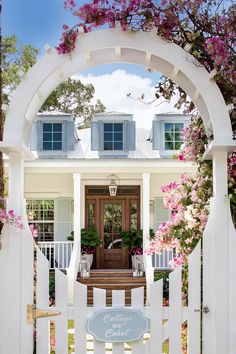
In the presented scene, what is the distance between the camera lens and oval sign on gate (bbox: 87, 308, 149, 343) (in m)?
3.51

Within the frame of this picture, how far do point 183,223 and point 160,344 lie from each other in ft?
3.78

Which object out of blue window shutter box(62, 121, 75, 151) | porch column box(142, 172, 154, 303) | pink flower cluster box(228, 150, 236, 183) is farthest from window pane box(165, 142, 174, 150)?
pink flower cluster box(228, 150, 236, 183)

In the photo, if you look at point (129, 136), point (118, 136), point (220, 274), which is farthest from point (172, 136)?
point (220, 274)

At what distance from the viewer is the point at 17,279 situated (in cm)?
354

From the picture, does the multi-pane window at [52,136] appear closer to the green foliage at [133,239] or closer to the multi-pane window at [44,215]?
the multi-pane window at [44,215]

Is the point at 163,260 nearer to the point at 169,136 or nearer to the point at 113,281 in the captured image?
the point at 113,281

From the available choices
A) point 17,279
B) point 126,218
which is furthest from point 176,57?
point 126,218

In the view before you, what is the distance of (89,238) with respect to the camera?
1352 cm

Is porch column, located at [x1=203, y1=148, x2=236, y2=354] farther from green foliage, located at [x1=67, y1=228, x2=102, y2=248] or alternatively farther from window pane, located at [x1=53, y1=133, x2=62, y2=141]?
window pane, located at [x1=53, y1=133, x2=62, y2=141]

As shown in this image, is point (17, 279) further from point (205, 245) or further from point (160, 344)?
point (205, 245)

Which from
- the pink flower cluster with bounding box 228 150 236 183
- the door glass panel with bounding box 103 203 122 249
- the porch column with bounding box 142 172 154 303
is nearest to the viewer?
the pink flower cluster with bounding box 228 150 236 183

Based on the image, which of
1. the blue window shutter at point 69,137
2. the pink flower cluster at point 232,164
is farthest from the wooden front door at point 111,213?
the pink flower cluster at point 232,164

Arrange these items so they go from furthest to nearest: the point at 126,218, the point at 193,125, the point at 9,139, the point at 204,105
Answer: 1. the point at 126,218
2. the point at 193,125
3. the point at 204,105
4. the point at 9,139

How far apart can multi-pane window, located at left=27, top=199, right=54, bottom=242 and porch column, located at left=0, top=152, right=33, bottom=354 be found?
10.9m
